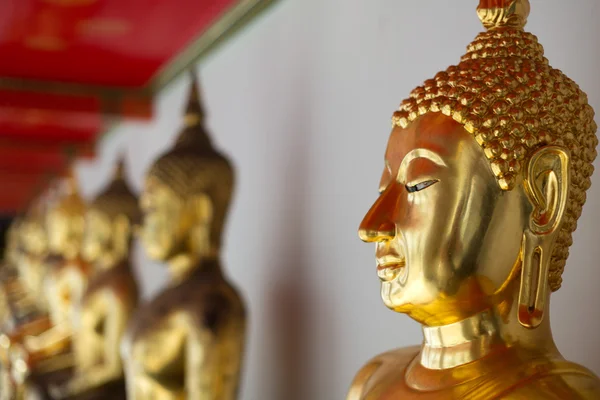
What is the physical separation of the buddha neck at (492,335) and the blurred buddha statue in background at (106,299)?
1.51 m

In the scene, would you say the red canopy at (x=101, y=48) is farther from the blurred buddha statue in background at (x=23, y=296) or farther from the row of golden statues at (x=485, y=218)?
the row of golden statues at (x=485, y=218)

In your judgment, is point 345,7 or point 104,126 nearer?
point 345,7

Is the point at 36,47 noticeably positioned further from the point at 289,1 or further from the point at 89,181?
the point at 89,181

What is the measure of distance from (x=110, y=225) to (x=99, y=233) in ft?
0.15

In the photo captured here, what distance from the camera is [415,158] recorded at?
96cm

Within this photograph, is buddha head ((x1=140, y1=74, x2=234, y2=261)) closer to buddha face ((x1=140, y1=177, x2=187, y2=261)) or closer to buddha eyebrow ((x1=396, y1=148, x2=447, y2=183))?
buddha face ((x1=140, y1=177, x2=187, y2=261))

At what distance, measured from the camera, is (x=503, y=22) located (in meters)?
0.99

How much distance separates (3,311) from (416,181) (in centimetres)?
385

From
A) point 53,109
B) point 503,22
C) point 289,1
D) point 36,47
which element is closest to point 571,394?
point 503,22

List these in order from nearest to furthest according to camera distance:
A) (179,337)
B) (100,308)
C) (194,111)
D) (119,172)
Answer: (179,337)
(194,111)
(100,308)
(119,172)

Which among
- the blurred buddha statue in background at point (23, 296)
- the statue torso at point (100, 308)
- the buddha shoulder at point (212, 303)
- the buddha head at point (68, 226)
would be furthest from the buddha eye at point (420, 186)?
the buddha head at point (68, 226)

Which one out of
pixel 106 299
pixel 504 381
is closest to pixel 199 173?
pixel 106 299

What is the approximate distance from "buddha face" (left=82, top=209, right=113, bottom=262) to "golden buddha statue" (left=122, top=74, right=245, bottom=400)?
0.79m

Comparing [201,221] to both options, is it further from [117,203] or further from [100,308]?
[117,203]
